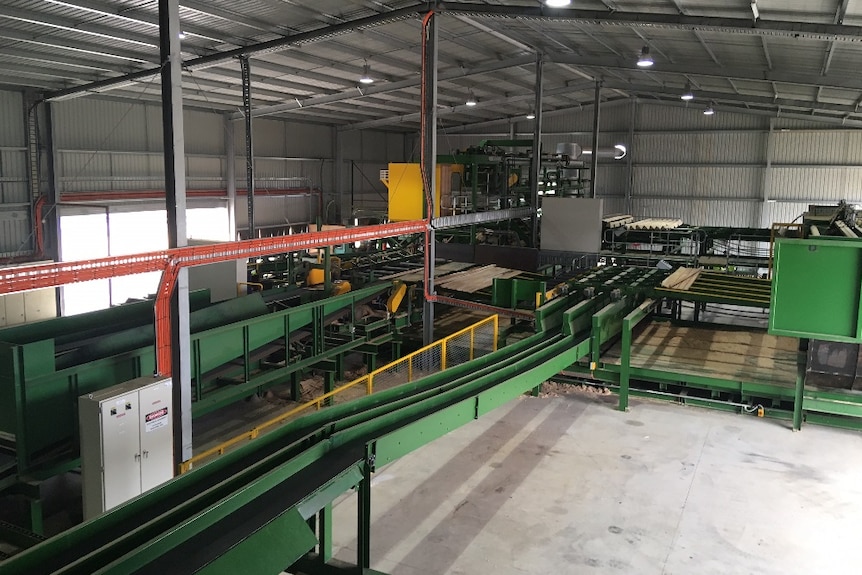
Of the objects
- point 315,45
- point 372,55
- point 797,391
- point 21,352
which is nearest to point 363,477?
point 21,352

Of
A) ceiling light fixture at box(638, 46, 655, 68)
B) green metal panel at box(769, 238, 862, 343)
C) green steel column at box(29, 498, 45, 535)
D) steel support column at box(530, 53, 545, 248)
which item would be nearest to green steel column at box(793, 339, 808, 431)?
green metal panel at box(769, 238, 862, 343)

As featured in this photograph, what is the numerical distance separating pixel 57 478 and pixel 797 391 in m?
10.00

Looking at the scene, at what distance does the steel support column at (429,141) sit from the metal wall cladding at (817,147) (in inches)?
726

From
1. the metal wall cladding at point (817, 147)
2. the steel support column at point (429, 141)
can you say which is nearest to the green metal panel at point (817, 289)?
the steel support column at point (429, 141)

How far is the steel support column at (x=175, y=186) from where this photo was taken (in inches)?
297

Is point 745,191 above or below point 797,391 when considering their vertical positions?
above

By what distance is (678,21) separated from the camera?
10.5 metres

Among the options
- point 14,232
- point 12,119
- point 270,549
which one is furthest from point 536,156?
point 270,549

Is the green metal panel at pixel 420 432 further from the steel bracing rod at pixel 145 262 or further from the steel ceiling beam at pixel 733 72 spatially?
the steel ceiling beam at pixel 733 72

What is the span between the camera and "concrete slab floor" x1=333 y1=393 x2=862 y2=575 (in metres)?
6.03

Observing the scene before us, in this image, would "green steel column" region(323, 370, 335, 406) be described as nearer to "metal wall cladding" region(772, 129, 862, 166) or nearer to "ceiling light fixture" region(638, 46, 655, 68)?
"ceiling light fixture" region(638, 46, 655, 68)

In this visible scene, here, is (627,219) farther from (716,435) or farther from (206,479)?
(206,479)

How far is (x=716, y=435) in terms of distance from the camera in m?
8.87

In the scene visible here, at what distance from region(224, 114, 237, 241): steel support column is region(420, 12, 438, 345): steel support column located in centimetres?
1290
